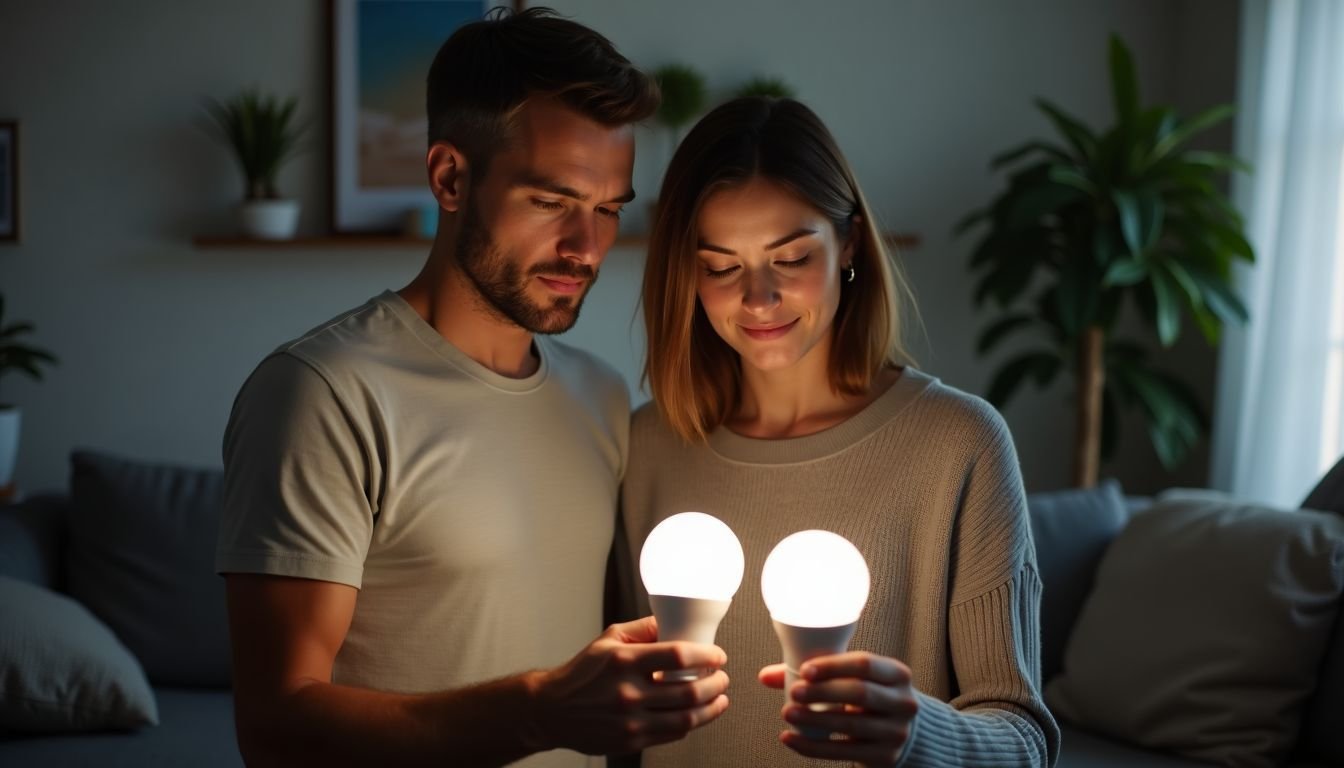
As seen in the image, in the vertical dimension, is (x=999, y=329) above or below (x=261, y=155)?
below

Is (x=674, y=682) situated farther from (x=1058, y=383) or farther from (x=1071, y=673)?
(x=1058, y=383)

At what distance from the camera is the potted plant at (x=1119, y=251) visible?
11.9 feet

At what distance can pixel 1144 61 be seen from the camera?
457 centimetres

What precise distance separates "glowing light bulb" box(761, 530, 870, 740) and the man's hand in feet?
0.26

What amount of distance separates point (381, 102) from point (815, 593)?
333cm

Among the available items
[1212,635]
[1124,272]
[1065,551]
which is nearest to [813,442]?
[1212,635]

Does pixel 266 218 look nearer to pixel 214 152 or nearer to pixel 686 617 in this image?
pixel 214 152

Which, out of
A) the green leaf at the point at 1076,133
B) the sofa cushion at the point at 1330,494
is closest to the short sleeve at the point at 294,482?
the sofa cushion at the point at 1330,494

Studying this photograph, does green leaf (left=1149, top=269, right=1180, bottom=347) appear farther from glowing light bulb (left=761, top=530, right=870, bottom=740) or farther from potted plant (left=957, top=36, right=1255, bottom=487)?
glowing light bulb (left=761, top=530, right=870, bottom=740)

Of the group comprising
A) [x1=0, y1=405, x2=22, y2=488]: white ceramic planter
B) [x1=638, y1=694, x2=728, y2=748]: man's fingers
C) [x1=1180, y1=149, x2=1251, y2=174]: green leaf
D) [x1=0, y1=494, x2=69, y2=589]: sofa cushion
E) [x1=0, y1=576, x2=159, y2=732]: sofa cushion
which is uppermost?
[x1=1180, y1=149, x2=1251, y2=174]: green leaf

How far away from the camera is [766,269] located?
158cm

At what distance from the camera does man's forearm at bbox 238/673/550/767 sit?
1.21 m

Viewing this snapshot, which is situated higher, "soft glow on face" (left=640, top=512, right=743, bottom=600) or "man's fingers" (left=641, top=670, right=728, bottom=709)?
"soft glow on face" (left=640, top=512, right=743, bottom=600)

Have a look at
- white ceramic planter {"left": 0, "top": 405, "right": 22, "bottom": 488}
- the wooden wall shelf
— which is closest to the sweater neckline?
the wooden wall shelf
